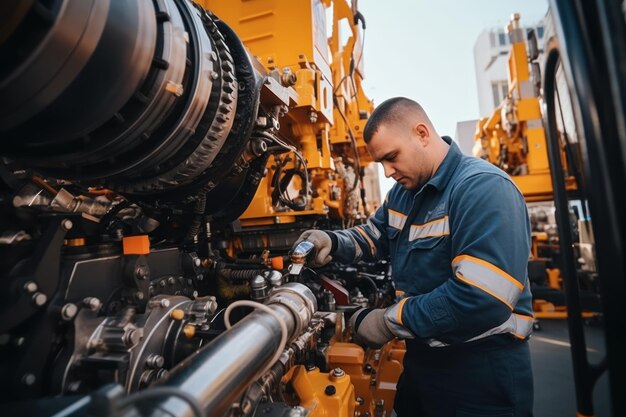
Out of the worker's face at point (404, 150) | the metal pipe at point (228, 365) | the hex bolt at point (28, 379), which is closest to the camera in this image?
the metal pipe at point (228, 365)

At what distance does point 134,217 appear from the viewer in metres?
1.27

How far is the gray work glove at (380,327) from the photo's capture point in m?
1.45

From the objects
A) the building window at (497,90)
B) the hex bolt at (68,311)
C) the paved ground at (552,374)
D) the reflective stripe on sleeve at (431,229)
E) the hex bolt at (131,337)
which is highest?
the building window at (497,90)

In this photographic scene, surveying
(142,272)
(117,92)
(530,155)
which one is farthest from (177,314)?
(530,155)

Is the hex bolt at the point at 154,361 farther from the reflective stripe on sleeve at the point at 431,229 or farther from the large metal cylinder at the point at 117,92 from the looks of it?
the reflective stripe on sleeve at the point at 431,229

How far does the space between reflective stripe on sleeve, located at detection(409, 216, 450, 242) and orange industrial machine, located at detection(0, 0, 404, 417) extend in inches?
23.9

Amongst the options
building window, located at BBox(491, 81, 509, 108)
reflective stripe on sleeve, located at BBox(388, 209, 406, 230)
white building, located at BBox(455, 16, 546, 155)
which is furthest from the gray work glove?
building window, located at BBox(491, 81, 509, 108)

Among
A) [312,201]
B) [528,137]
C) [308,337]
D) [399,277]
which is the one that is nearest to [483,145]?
[528,137]

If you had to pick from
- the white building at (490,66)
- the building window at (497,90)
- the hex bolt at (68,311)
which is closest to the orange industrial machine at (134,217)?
the hex bolt at (68,311)

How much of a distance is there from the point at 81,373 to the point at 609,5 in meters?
1.29

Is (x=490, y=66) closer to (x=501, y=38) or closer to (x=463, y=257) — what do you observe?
(x=501, y=38)

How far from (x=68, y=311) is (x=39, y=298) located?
2.8 inches

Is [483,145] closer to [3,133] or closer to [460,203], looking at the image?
[460,203]

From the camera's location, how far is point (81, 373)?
0.88 metres
